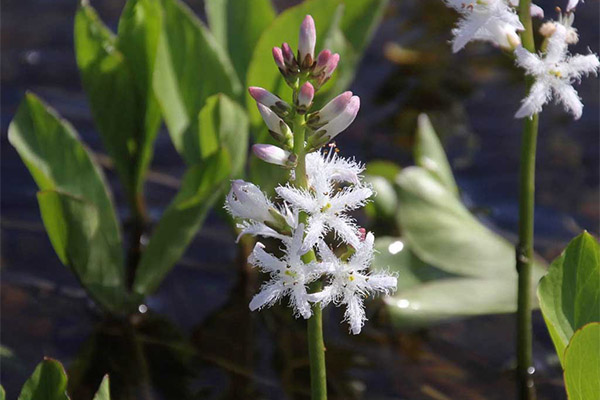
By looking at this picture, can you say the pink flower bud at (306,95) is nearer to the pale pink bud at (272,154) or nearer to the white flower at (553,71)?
the pale pink bud at (272,154)

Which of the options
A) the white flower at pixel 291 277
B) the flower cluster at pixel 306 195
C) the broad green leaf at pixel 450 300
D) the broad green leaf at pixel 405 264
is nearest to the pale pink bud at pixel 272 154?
the flower cluster at pixel 306 195

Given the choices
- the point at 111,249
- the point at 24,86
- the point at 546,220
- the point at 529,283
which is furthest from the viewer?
the point at 24,86

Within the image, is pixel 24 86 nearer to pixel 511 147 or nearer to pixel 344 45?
pixel 344 45

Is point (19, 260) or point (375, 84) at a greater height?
point (375, 84)

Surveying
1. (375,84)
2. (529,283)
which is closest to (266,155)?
(529,283)

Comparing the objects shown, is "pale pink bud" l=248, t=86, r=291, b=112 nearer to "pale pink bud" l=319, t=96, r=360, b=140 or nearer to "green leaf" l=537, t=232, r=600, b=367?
"pale pink bud" l=319, t=96, r=360, b=140

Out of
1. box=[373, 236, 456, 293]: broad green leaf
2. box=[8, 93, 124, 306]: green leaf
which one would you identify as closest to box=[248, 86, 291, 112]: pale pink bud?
box=[8, 93, 124, 306]: green leaf

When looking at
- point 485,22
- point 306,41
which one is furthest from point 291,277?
point 485,22
